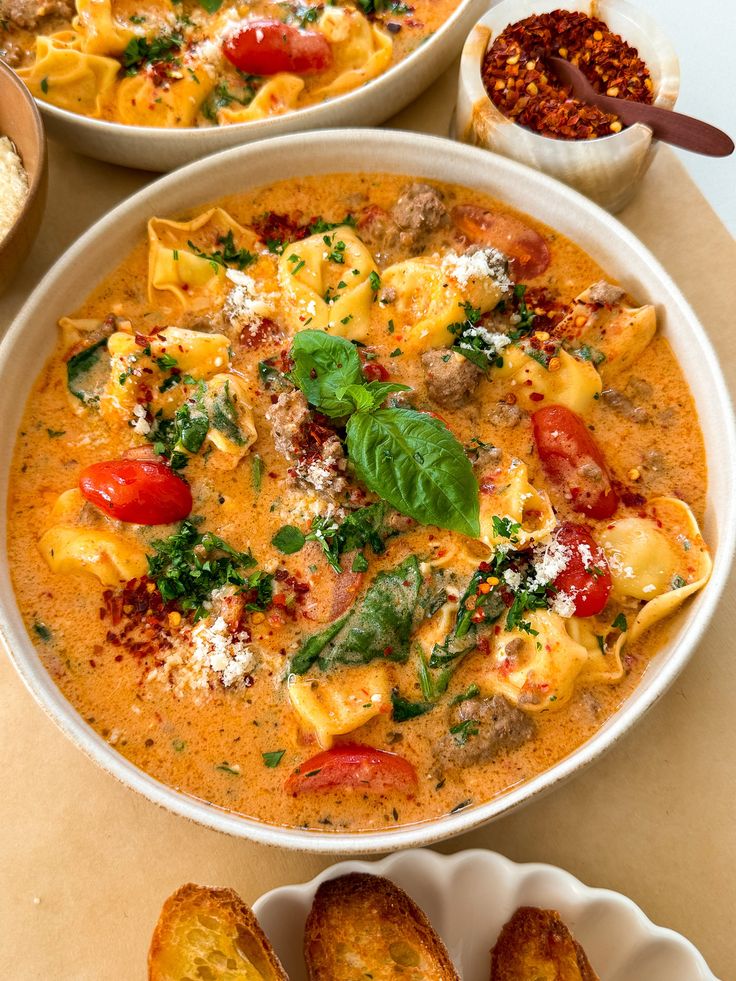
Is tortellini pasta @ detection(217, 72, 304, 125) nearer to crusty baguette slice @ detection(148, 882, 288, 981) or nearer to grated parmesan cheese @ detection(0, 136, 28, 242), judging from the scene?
grated parmesan cheese @ detection(0, 136, 28, 242)

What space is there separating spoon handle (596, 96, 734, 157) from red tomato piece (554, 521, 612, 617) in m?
1.91

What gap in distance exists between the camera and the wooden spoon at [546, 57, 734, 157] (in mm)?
4203

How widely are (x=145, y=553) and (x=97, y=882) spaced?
4.78 feet

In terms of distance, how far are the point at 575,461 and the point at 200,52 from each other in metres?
2.83

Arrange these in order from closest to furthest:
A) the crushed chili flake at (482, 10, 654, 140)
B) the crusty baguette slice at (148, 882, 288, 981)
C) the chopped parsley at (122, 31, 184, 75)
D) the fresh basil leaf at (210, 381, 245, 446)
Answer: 1. the crusty baguette slice at (148, 882, 288, 981)
2. the fresh basil leaf at (210, 381, 245, 446)
3. the crushed chili flake at (482, 10, 654, 140)
4. the chopped parsley at (122, 31, 184, 75)

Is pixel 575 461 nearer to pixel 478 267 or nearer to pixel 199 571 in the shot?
pixel 478 267

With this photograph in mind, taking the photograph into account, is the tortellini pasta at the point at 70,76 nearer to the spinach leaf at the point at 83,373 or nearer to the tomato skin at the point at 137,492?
the spinach leaf at the point at 83,373

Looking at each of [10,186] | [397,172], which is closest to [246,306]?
[397,172]

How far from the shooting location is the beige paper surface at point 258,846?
158 inches

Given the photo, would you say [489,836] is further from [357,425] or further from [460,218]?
[460,218]

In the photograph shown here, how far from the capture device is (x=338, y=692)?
3.77 metres

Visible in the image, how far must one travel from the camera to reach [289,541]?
394 centimetres

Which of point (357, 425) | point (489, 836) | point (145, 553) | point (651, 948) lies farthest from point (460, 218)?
point (651, 948)

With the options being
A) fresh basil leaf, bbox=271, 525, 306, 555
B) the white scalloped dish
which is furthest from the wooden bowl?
the white scalloped dish
